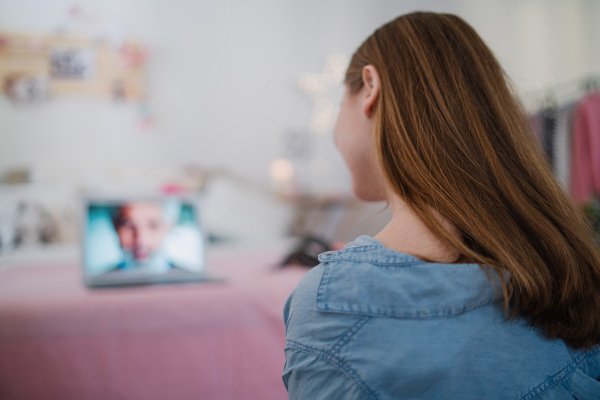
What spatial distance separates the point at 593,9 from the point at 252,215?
3.02 m

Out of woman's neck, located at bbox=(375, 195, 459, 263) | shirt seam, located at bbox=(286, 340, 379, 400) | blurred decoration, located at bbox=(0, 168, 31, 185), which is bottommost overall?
blurred decoration, located at bbox=(0, 168, 31, 185)

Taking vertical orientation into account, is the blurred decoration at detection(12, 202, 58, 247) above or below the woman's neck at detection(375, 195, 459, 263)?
below

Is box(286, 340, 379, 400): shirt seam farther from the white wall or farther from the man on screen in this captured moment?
the white wall

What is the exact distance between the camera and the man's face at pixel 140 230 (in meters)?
1.27

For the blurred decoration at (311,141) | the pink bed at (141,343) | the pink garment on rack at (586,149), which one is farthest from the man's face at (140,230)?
the pink garment on rack at (586,149)

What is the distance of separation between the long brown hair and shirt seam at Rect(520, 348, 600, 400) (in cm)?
2

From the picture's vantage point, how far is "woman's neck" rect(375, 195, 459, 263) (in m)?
0.52

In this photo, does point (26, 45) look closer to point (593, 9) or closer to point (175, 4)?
point (175, 4)

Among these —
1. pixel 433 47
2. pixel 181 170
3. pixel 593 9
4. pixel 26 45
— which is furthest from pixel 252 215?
pixel 593 9

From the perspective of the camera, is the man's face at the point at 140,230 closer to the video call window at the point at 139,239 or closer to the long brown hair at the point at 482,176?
the video call window at the point at 139,239

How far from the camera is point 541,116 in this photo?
2.35 meters

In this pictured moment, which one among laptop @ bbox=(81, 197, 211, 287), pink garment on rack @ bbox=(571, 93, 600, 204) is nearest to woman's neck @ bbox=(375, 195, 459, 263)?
laptop @ bbox=(81, 197, 211, 287)

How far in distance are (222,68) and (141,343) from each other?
2098 mm

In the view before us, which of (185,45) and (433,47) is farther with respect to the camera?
(185,45)
